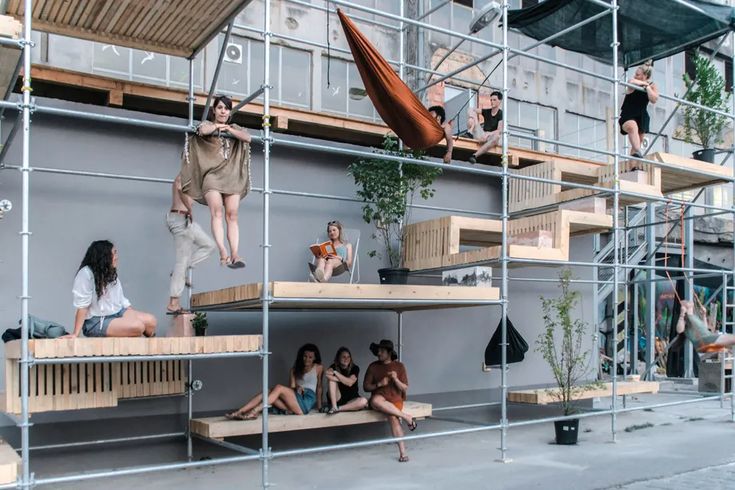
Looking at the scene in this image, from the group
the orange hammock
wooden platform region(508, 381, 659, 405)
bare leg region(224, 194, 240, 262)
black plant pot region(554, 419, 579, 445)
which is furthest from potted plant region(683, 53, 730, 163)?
bare leg region(224, 194, 240, 262)

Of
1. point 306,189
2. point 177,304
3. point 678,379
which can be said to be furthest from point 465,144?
point 678,379

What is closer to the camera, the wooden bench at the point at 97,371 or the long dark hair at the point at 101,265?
the wooden bench at the point at 97,371

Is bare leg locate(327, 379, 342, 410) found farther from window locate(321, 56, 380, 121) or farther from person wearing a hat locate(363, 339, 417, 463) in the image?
window locate(321, 56, 380, 121)

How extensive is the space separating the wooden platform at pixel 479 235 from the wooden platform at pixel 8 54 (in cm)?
471

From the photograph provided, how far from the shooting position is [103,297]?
6.45m

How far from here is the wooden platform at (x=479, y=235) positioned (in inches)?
341

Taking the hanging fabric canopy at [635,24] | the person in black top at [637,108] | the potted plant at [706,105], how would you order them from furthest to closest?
the potted plant at [706,105], the hanging fabric canopy at [635,24], the person in black top at [637,108]

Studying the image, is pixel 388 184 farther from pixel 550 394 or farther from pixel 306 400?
pixel 550 394

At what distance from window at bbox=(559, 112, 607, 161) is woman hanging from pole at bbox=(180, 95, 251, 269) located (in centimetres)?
1386

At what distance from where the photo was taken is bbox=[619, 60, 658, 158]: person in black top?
1020cm

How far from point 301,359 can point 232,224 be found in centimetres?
216

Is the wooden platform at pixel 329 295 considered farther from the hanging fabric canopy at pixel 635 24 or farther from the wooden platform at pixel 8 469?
the hanging fabric canopy at pixel 635 24

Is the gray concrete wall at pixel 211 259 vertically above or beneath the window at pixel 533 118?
beneath

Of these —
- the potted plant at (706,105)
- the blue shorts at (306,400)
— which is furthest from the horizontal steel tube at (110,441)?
the potted plant at (706,105)
